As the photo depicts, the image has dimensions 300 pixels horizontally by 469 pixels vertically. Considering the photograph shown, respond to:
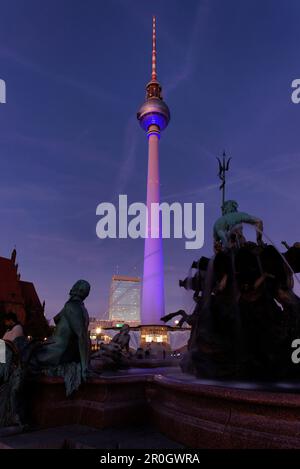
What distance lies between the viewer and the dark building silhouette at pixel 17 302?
6203 centimetres

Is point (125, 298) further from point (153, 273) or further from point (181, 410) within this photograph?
point (181, 410)

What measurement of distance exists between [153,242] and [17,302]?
27.8m

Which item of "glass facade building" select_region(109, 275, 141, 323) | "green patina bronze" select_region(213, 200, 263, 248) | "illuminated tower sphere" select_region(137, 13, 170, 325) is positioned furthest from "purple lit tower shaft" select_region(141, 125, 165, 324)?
"glass facade building" select_region(109, 275, 141, 323)

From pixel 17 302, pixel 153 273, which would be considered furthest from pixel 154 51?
pixel 17 302

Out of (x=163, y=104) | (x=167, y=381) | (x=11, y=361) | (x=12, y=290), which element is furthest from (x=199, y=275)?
(x=163, y=104)

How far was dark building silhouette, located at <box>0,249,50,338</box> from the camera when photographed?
62.0 m

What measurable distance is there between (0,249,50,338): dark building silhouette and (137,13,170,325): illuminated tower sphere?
1897cm

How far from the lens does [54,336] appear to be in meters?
5.16

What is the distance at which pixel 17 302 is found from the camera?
217ft

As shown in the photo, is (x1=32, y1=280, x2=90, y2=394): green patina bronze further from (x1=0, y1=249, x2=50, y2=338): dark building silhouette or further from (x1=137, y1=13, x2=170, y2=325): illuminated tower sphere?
(x1=0, y1=249, x2=50, y2=338): dark building silhouette

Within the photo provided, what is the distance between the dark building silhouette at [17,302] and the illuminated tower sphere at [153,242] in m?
19.0

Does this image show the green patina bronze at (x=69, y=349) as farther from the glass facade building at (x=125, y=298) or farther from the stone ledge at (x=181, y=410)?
the glass facade building at (x=125, y=298)

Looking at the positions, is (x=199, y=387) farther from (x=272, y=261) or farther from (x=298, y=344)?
(x=272, y=261)

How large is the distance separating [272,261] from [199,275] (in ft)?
5.90
